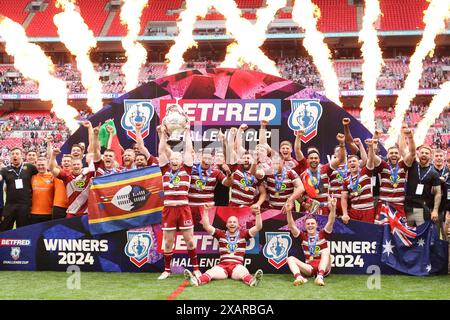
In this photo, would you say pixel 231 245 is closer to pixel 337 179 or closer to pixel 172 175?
pixel 172 175

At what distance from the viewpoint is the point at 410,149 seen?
9.05m

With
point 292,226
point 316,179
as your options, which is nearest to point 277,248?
point 292,226

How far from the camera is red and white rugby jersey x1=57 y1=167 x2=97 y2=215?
382 inches

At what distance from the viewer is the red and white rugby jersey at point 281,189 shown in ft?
30.1

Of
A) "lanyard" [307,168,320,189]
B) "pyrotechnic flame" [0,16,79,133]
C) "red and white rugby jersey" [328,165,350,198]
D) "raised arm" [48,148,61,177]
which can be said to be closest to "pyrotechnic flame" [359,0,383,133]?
"pyrotechnic flame" [0,16,79,133]

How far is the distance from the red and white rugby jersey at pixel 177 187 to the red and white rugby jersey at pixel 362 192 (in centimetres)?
254

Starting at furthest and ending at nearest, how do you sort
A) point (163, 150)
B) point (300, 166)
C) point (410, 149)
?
point (300, 166) → point (410, 149) → point (163, 150)

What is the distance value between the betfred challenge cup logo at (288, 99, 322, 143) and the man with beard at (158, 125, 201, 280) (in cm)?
384

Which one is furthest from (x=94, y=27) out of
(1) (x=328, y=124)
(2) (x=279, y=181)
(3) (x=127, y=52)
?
(2) (x=279, y=181)

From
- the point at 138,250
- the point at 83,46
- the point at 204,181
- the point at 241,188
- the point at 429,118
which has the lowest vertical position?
the point at 138,250

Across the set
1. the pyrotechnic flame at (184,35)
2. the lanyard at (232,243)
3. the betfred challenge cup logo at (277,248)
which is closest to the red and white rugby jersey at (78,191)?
the lanyard at (232,243)

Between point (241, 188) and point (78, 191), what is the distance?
2679 mm

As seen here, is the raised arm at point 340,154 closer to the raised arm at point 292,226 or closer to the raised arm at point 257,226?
the raised arm at point 292,226

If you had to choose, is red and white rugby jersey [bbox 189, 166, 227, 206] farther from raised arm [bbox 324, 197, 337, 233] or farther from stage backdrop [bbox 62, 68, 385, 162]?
stage backdrop [bbox 62, 68, 385, 162]
